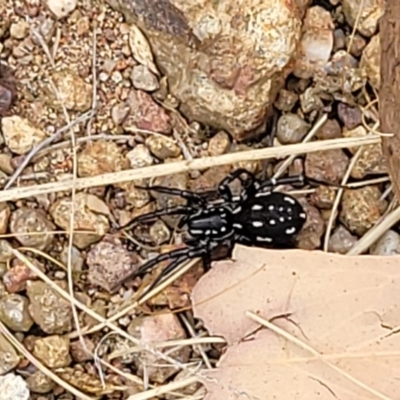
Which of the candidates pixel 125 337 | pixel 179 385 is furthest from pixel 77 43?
pixel 179 385

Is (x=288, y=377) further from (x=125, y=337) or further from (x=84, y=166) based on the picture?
(x=84, y=166)

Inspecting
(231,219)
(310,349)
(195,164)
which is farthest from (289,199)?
(310,349)

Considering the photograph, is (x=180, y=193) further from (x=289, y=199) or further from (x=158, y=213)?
(x=289, y=199)

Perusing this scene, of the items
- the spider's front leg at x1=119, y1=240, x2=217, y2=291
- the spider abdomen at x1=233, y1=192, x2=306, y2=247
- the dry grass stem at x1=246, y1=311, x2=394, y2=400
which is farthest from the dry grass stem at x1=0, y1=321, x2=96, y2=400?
the spider abdomen at x1=233, y1=192, x2=306, y2=247

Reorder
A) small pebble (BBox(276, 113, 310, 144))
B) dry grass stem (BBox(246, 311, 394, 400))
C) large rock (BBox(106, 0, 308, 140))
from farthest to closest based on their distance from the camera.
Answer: small pebble (BBox(276, 113, 310, 144))
large rock (BBox(106, 0, 308, 140))
dry grass stem (BBox(246, 311, 394, 400))

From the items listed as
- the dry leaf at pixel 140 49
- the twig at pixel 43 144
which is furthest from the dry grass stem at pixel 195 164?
the dry leaf at pixel 140 49

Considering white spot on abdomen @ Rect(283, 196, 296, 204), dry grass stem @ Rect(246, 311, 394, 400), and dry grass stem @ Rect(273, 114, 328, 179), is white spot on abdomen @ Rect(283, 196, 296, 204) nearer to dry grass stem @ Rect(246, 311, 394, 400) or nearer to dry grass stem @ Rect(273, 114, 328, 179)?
dry grass stem @ Rect(273, 114, 328, 179)
